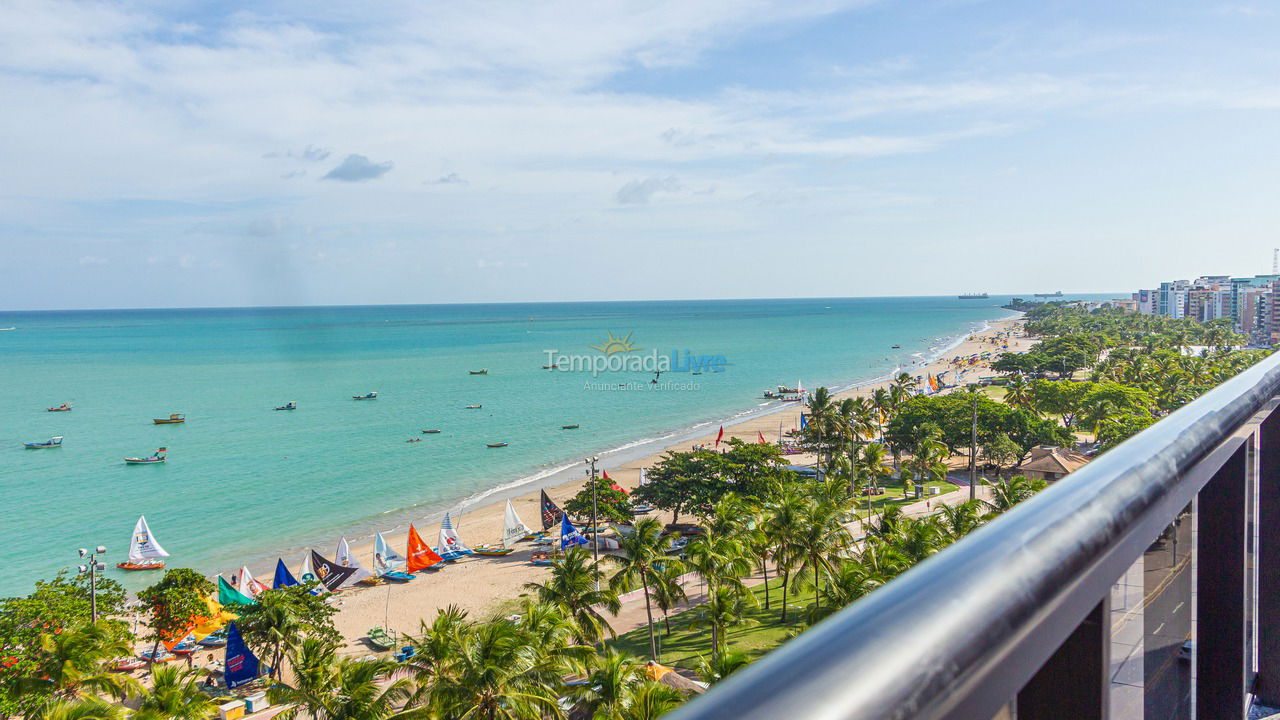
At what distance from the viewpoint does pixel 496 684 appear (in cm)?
1171

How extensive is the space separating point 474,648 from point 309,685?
3.35 metres

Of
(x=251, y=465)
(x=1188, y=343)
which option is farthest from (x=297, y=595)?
(x=1188, y=343)

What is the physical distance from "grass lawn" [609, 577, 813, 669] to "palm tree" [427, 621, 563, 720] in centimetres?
778

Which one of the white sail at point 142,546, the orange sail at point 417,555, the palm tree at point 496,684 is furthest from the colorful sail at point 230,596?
the palm tree at point 496,684

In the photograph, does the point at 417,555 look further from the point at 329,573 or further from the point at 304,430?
the point at 304,430

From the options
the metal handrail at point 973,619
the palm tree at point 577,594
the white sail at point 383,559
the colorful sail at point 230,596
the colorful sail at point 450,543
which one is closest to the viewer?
the metal handrail at point 973,619

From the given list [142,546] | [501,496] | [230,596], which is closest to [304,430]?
[501,496]

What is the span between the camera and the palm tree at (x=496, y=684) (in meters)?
11.6

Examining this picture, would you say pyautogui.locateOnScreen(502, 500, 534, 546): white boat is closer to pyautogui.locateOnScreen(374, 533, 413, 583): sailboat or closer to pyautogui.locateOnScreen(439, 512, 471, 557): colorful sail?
pyautogui.locateOnScreen(439, 512, 471, 557): colorful sail

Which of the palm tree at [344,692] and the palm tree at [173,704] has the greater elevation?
the palm tree at [344,692]

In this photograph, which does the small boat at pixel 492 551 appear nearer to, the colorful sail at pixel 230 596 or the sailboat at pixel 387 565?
the sailboat at pixel 387 565

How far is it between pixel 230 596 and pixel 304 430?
37.8 meters

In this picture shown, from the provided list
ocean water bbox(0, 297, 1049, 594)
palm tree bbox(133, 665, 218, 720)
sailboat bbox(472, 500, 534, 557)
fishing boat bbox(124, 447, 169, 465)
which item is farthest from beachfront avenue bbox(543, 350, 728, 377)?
palm tree bbox(133, 665, 218, 720)

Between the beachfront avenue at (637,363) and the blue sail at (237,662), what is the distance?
76.3m
